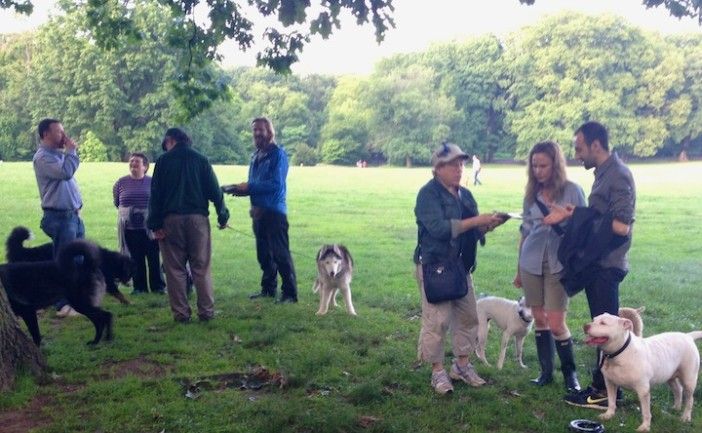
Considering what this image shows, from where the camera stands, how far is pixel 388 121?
217ft

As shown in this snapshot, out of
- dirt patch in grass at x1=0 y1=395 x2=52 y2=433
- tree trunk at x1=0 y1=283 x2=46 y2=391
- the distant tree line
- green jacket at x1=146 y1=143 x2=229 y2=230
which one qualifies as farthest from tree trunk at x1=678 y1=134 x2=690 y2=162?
dirt patch in grass at x1=0 y1=395 x2=52 y2=433

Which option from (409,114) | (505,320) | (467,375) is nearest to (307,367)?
(467,375)

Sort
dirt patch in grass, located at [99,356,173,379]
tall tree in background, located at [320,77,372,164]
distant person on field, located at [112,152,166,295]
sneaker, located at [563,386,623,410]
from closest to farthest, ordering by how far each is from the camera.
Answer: sneaker, located at [563,386,623,410] < dirt patch in grass, located at [99,356,173,379] < distant person on field, located at [112,152,166,295] < tall tree in background, located at [320,77,372,164]

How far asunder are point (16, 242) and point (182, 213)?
1.90 m

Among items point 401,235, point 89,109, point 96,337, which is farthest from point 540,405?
point 89,109

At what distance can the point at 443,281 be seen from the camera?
17.1ft

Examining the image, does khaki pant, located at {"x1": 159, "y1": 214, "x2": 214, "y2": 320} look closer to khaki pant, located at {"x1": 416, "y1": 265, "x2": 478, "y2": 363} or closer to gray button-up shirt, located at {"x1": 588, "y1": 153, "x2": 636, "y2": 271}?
khaki pant, located at {"x1": 416, "y1": 265, "x2": 478, "y2": 363}

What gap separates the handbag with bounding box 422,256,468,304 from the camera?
5.20 m

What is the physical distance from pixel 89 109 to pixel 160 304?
49.9 metres

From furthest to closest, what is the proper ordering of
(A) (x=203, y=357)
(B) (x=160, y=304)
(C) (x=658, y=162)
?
(C) (x=658, y=162) → (B) (x=160, y=304) → (A) (x=203, y=357)

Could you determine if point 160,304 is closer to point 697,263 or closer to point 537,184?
point 537,184

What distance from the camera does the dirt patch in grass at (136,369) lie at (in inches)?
228

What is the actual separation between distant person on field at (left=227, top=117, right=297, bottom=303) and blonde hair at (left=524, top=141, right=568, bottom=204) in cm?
360

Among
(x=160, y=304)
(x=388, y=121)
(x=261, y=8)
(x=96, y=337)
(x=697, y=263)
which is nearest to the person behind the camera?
(x=96, y=337)
